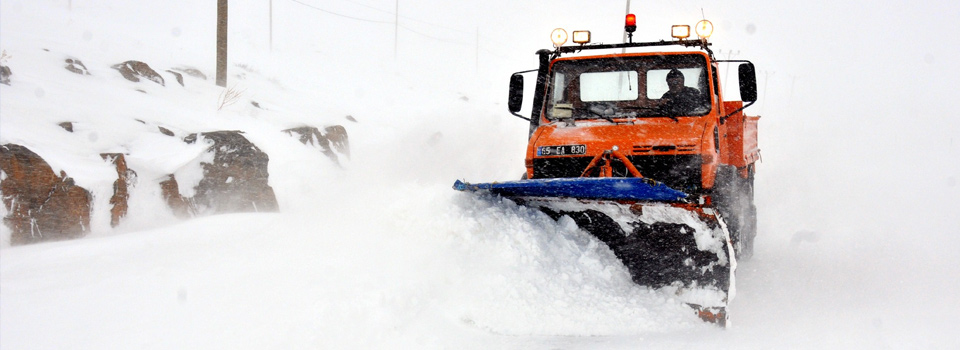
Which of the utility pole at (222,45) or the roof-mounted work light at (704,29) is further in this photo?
the utility pole at (222,45)

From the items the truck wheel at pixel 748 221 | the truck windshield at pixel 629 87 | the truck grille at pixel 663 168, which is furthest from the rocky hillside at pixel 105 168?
the truck wheel at pixel 748 221

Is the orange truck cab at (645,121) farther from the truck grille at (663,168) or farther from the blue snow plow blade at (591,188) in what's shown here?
the blue snow plow blade at (591,188)

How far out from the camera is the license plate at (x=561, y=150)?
191 inches

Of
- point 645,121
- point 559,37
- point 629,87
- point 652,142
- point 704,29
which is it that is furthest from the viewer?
point 559,37

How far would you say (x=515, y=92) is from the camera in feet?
18.5

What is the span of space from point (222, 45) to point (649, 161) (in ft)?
Result: 37.8

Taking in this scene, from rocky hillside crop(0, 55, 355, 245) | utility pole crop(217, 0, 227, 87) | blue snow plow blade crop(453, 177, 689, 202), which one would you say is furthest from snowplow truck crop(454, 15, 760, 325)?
utility pole crop(217, 0, 227, 87)

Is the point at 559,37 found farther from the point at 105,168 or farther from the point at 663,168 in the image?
the point at 105,168

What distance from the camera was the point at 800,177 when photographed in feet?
34.0

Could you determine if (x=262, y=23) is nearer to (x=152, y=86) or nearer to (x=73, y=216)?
(x=152, y=86)

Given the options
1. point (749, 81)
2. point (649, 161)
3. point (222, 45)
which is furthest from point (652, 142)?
point (222, 45)

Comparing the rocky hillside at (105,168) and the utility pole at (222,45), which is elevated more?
the utility pole at (222,45)

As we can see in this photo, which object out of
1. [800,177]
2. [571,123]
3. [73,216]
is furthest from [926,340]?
[800,177]

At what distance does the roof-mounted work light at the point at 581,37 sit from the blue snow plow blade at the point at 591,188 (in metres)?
1.94
